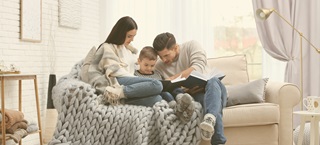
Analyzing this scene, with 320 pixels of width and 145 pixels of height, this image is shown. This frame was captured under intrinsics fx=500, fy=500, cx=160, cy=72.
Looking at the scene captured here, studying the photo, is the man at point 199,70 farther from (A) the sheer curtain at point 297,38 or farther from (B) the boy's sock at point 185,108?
(A) the sheer curtain at point 297,38

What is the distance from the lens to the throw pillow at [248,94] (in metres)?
3.72

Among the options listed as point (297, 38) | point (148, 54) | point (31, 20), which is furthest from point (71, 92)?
point (297, 38)

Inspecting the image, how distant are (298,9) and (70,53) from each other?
101 inches

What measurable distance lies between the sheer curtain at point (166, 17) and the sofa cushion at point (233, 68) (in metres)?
1.75

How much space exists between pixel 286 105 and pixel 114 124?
4.13ft

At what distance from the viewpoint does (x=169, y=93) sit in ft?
11.9

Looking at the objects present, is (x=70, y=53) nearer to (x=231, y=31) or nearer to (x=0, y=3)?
(x=0, y=3)

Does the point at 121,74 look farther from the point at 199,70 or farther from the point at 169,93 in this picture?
the point at 199,70

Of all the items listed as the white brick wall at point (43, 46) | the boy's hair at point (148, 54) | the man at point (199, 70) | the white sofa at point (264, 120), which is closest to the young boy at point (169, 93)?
the boy's hair at point (148, 54)

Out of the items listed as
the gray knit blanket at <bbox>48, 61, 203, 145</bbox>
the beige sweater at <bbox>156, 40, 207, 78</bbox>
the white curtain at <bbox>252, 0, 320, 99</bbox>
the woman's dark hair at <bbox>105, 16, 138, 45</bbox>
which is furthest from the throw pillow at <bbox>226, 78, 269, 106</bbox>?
the white curtain at <bbox>252, 0, 320, 99</bbox>

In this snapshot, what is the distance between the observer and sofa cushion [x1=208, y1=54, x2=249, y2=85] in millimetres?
4219

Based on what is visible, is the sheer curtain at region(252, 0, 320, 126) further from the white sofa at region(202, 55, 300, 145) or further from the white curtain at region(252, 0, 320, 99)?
the white sofa at region(202, 55, 300, 145)

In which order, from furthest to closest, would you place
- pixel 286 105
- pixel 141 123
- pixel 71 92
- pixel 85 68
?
pixel 85 68
pixel 286 105
pixel 71 92
pixel 141 123

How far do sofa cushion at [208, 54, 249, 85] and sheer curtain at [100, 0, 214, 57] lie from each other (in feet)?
5.73
